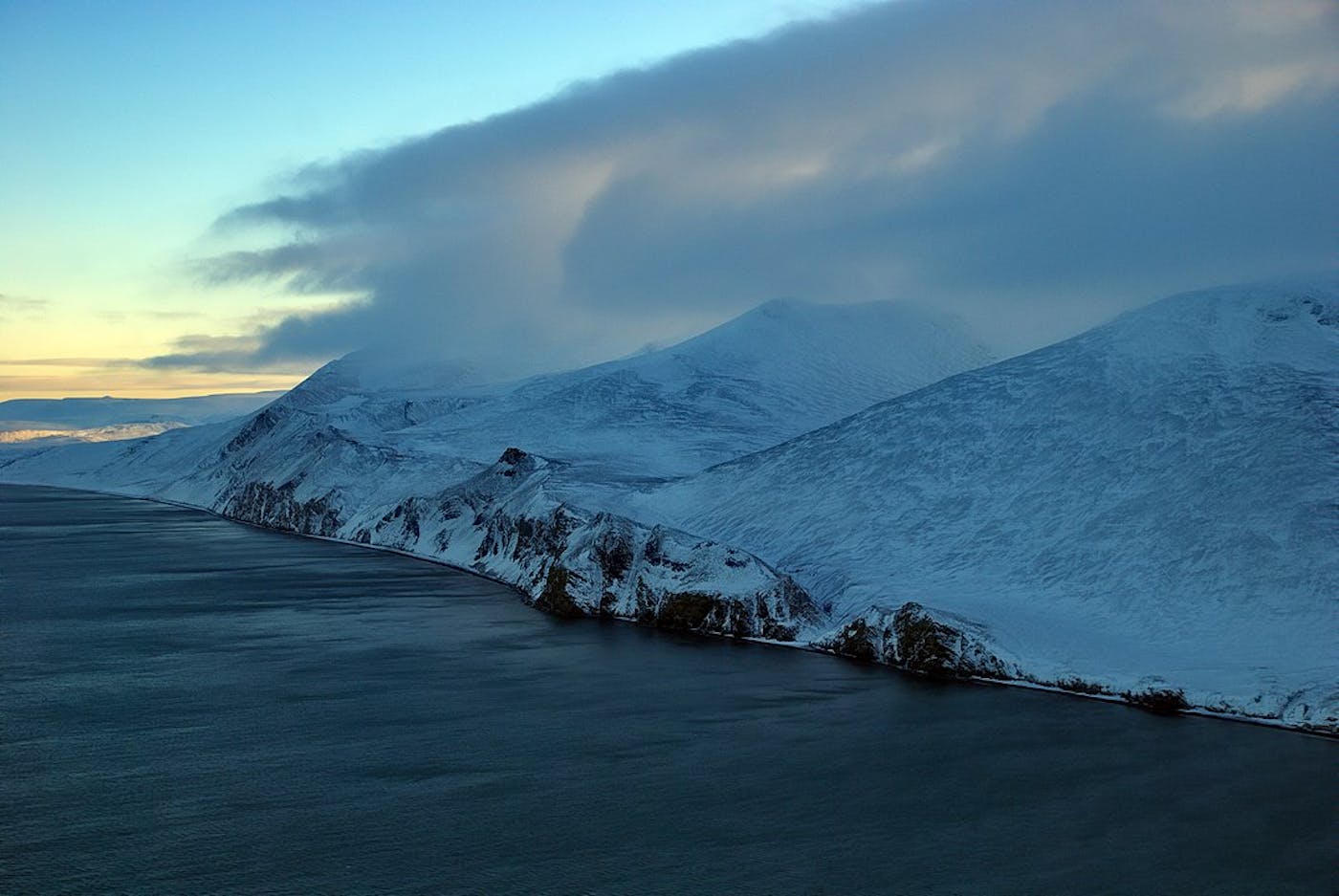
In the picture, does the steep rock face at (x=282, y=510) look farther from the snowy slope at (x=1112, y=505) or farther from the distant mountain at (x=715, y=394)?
the snowy slope at (x=1112, y=505)

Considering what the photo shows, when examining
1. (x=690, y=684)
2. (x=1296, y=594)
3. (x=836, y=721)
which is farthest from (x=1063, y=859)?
(x=1296, y=594)

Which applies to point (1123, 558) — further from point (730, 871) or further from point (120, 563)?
point (120, 563)

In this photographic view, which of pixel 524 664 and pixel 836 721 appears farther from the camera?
pixel 524 664

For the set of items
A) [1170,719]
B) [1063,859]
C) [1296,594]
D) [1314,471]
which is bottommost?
[1063,859]

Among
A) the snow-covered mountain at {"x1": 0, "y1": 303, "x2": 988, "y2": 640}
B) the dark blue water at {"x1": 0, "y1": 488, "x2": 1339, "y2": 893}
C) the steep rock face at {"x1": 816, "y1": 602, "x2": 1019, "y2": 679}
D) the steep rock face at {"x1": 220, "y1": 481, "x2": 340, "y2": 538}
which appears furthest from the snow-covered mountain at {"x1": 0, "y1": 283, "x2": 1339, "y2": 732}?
the steep rock face at {"x1": 220, "y1": 481, "x2": 340, "y2": 538}

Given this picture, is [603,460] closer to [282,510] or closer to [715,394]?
[715,394]

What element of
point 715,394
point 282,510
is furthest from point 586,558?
point 282,510
